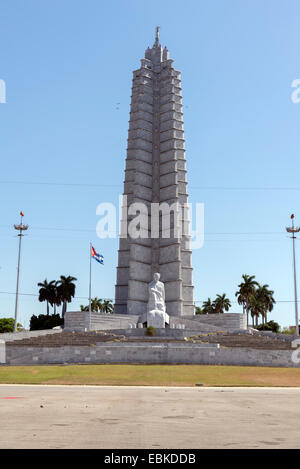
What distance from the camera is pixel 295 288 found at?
5044 cm

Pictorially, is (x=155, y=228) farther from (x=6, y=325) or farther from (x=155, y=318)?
(x=6, y=325)

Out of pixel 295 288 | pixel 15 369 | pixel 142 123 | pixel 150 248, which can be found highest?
pixel 142 123

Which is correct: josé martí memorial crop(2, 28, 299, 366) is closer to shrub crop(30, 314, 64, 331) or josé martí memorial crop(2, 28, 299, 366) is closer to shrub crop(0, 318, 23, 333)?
shrub crop(30, 314, 64, 331)

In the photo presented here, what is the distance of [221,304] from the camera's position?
326ft

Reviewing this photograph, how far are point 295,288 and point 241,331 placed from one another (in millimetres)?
7641

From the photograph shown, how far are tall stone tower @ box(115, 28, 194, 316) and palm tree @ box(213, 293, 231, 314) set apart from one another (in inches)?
1158

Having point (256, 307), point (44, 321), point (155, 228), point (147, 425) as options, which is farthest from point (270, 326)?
point (147, 425)

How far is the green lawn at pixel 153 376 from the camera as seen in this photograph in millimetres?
23844

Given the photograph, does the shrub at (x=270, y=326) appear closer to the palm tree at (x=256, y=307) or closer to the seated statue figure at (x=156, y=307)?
the palm tree at (x=256, y=307)

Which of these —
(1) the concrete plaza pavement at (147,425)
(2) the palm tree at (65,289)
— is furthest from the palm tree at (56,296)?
(1) the concrete plaza pavement at (147,425)

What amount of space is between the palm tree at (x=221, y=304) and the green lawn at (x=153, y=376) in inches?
2736
